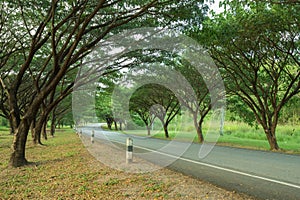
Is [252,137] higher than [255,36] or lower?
lower

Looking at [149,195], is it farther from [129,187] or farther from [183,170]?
[183,170]

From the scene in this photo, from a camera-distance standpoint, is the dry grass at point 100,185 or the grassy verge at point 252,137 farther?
the grassy verge at point 252,137

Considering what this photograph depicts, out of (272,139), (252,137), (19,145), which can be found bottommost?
(252,137)

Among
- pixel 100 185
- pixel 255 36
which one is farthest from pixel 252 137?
pixel 100 185

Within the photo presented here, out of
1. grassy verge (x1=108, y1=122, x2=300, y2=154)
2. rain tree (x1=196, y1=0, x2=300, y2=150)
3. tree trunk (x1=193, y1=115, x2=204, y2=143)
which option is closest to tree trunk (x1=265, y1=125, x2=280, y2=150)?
rain tree (x1=196, y1=0, x2=300, y2=150)

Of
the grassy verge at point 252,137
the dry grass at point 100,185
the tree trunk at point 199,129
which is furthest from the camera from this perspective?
the tree trunk at point 199,129

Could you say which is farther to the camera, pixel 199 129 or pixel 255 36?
pixel 199 129

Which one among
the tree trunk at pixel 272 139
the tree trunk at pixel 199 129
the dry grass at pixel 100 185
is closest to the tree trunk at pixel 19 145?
the dry grass at pixel 100 185

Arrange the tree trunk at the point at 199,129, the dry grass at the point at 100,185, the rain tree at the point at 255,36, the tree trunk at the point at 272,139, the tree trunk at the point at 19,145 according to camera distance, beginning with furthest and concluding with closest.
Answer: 1. the tree trunk at the point at 199,129
2. the tree trunk at the point at 272,139
3. the rain tree at the point at 255,36
4. the tree trunk at the point at 19,145
5. the dry grass at the point at 100,185

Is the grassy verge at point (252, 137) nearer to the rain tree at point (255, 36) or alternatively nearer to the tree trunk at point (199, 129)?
the tree trunk at point (199, 129)

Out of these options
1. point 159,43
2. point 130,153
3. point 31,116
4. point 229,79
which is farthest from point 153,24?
point 229,79

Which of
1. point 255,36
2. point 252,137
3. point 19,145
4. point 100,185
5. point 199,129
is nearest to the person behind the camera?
point 100,185

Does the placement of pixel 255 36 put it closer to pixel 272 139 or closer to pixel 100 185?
pixel 272 139

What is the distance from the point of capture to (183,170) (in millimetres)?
7777
